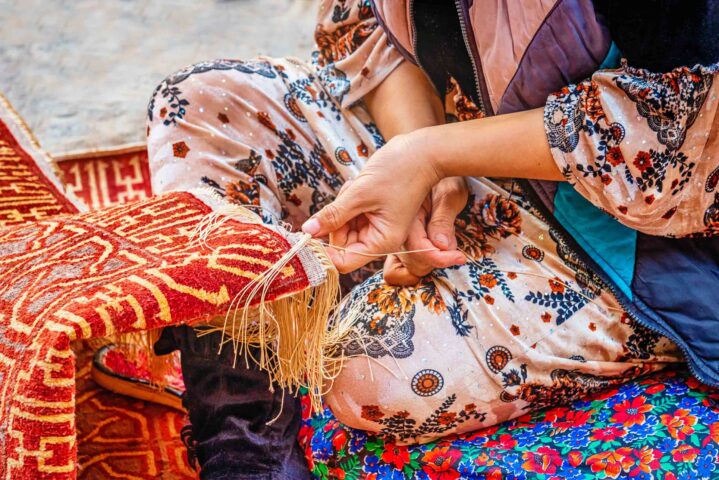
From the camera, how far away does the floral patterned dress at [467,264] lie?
0.82 metres

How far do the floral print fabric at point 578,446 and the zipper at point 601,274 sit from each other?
0.18ft

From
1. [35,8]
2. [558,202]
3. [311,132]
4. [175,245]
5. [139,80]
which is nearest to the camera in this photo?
[175,245]

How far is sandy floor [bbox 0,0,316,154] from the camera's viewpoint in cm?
206

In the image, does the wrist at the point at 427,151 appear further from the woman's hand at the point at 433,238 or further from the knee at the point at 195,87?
the knee at the point at 195,87

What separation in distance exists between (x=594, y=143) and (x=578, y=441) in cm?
36

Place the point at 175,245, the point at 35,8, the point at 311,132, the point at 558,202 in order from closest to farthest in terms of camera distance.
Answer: the point at 175,245 → the point at 558,202 → the point at 311,132 → the point at 35,8

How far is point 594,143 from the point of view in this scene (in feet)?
2.67

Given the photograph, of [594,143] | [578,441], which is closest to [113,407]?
[578,441]

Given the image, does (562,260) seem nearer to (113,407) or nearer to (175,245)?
(175,245)

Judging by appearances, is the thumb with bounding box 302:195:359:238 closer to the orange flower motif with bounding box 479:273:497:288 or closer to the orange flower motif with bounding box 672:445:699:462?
the orange flower motif with bounding box 479:273:497:288

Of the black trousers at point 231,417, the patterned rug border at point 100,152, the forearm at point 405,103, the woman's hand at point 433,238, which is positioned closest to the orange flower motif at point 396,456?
the black trousers at point 231,417

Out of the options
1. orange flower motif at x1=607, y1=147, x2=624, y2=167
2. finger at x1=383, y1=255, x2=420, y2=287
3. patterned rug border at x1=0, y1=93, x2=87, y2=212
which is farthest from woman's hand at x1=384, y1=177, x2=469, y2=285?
patterned rug border at x1=0, y1=93, x2=87, y2=212

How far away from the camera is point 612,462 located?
33.5 inches

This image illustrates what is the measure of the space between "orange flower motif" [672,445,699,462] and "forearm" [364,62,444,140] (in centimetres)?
54
